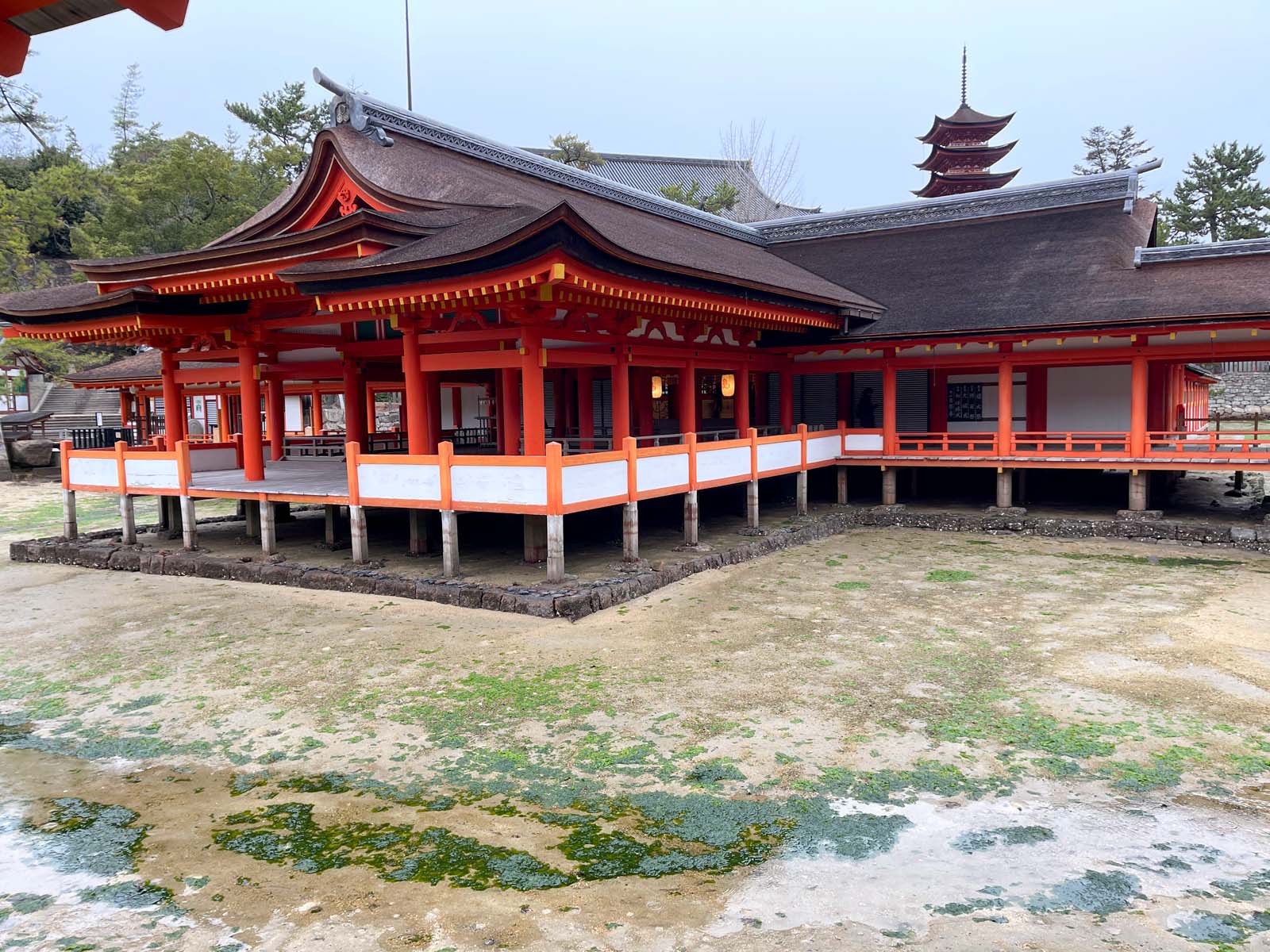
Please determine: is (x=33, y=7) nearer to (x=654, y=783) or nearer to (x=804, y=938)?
(x=804, y=938)

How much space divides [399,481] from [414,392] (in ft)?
4.23

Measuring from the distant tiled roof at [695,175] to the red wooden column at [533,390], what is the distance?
33.8 metres

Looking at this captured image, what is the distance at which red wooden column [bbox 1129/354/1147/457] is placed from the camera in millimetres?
14664

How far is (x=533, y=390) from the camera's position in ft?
35.4

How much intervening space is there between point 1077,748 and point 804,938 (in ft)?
10.4

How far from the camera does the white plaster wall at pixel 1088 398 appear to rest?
17.4 metres

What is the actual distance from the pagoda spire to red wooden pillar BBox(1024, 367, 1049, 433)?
62.7ft

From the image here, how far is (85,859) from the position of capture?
16.1 feet

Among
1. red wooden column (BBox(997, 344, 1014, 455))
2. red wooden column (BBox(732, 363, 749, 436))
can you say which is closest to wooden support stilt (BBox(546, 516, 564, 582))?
red wooden column (BBox(732, 363, 749, 436))

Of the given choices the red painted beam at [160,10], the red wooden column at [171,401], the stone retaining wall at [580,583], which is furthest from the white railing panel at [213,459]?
the red painted beam at [160,10]

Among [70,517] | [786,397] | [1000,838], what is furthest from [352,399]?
[1000,838]

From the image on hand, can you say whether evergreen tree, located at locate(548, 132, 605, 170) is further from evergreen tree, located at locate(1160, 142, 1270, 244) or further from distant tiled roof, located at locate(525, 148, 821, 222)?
evergreen tree, located at locate(1160, 142, 1270, 244)

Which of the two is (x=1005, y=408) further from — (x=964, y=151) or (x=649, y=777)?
(x=964, y=151)

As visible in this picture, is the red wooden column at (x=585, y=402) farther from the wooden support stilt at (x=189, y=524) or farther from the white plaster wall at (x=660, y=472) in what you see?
the wooden support stilt at (x=189, y=524)
